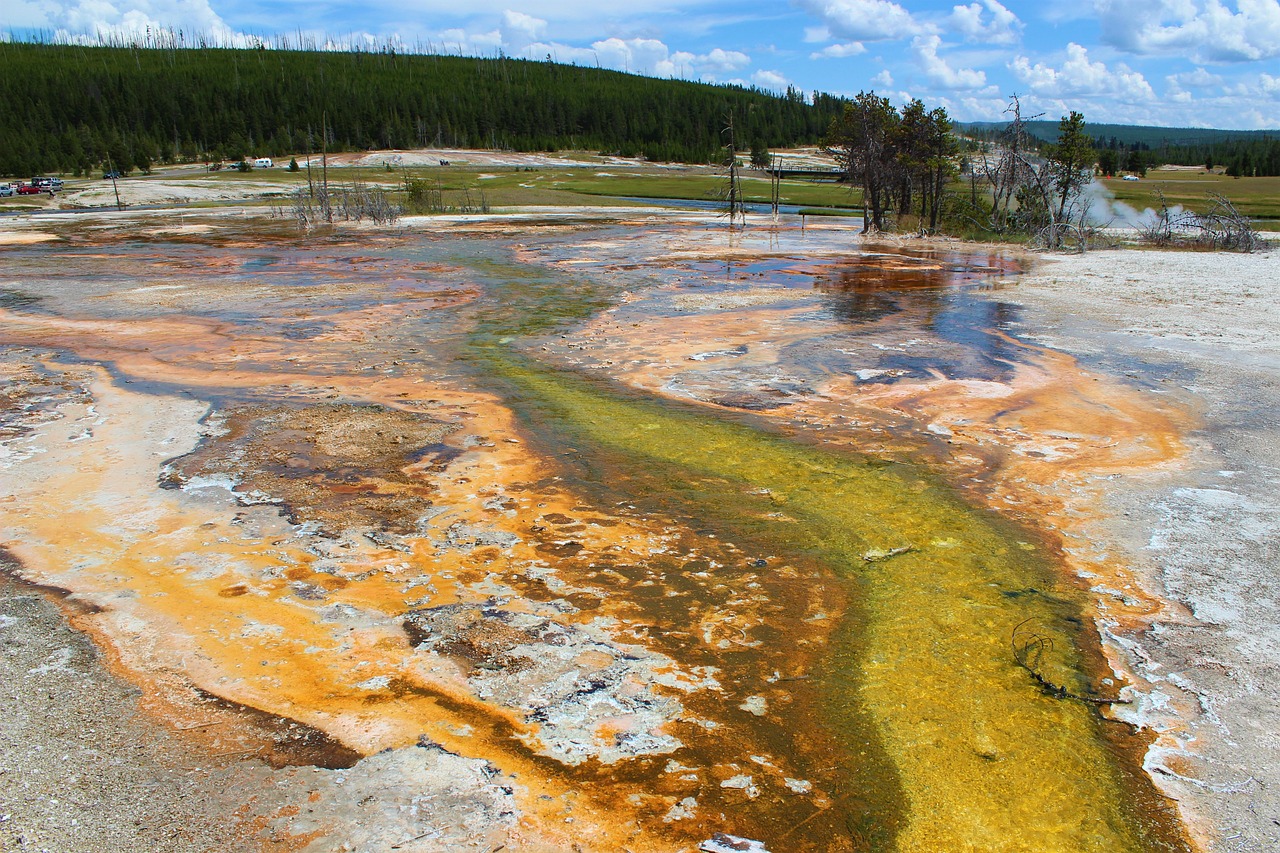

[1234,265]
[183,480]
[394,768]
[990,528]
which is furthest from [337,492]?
[1234,265]

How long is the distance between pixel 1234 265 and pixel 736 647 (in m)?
19.4

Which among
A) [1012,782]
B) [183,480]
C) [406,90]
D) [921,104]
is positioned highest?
[406,90]

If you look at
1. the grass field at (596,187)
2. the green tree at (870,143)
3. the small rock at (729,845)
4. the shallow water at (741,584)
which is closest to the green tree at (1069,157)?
the green tree at (870,143)

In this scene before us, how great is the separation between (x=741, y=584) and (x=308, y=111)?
94.0 meters

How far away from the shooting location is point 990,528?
6.12m


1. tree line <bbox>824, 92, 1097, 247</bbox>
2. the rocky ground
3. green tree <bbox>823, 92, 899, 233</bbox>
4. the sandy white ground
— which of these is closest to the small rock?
the rocky ground

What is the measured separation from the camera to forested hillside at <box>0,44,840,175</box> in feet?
245

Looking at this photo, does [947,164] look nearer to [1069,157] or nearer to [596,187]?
[1069,157]

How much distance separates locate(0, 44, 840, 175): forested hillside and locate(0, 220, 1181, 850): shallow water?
63.2 meters

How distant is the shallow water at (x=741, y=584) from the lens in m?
3.63

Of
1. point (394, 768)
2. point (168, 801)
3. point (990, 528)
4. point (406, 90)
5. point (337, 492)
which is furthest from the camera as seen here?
point (406, 90)

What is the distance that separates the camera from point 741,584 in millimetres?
5352

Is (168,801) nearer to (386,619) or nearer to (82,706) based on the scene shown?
(82,706)

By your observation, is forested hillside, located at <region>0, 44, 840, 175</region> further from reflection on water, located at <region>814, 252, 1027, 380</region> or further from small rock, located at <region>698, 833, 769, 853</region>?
small rock, located at <region>698, 833, 769, 853</region>
